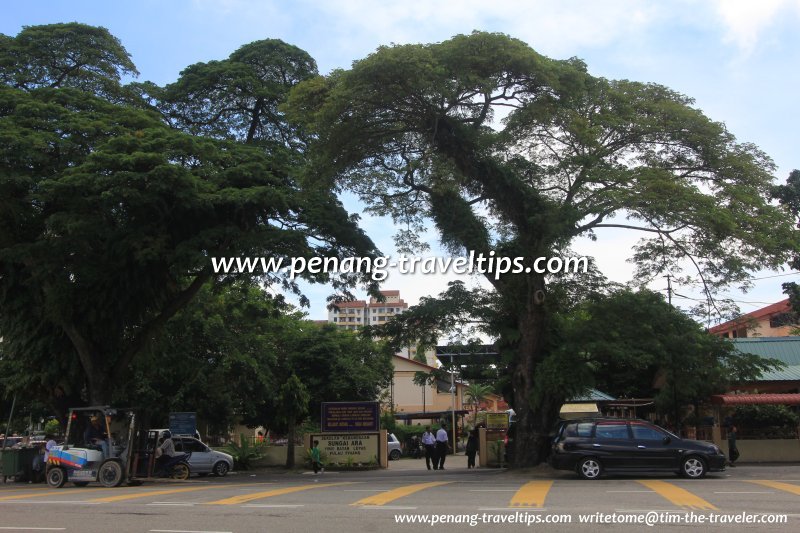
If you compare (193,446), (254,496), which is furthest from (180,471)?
(254,496)

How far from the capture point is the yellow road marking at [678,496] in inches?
452

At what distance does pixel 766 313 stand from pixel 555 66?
3714 cm

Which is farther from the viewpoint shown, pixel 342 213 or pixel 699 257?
pixel 342 213

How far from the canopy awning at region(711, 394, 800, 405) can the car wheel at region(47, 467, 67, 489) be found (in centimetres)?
2048

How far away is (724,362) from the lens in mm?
22531

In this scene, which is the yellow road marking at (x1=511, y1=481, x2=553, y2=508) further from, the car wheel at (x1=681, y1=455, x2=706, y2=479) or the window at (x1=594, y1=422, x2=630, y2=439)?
the car wheel at (x1=681, y1=455, x2=706, y2=479)

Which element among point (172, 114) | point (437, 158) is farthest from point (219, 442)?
point (437, 158)

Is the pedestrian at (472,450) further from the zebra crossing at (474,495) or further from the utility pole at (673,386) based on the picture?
the zebra crossing at (474,495)

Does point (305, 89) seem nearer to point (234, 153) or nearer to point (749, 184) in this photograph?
point (234, 153)

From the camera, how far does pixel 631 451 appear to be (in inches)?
703

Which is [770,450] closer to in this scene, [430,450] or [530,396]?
[530,396]

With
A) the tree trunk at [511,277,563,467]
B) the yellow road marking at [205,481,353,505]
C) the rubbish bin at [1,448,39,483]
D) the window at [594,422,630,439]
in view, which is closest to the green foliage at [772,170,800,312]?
the tree trunk at [511,277,563,467]

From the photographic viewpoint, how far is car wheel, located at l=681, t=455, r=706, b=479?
17.7 m

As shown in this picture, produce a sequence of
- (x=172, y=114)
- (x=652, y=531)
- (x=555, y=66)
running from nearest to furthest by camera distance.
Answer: (x=652, y=531), (x=555, y=66), (x=172, y=114)
